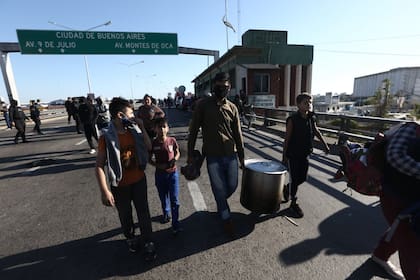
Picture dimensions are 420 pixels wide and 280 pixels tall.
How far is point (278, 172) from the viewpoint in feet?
10.6

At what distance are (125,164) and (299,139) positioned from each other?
2.46 m

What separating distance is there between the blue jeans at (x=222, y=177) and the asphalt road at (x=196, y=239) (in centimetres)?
Result: 47

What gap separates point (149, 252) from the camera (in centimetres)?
265

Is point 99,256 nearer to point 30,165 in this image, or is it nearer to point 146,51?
point 30,165

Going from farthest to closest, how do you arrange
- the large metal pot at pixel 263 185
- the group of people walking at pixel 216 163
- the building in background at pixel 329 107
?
1. the building in background at pixel 329 107
2. the large metal pot at pixel 263 185
3. the group of people walking at pixel 216 163

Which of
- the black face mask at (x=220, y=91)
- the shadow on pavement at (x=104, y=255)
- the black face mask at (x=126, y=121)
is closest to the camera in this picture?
the black face mask at (x=126, y=121)

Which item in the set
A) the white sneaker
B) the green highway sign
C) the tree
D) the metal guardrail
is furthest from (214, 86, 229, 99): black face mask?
the tree

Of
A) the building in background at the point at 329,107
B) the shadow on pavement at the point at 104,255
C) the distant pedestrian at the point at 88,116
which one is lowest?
the building in background at the point at 329,107

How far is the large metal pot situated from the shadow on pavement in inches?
11.9

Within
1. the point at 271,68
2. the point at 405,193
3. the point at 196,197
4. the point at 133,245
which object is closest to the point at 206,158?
the point at 133,245

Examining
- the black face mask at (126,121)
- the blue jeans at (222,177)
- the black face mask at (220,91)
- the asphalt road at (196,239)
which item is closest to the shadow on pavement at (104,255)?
the asphalt road at (196,239)

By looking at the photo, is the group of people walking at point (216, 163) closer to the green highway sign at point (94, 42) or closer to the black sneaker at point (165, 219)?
the black sneaker at point (165, 219)

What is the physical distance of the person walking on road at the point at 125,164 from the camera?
2.31m

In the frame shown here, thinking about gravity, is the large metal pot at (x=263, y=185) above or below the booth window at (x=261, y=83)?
below
